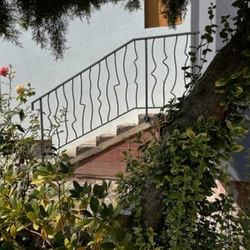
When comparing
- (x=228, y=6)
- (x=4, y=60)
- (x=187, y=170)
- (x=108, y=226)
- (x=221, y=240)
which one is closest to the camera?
(x=108, y=226)

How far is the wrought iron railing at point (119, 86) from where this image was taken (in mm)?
5504

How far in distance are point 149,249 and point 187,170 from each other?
1.37 feet

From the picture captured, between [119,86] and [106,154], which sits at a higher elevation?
[119,86]

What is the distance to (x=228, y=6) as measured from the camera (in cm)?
314

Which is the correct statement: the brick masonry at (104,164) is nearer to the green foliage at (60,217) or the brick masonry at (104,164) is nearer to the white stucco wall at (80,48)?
the white stucco wall at (80,48)

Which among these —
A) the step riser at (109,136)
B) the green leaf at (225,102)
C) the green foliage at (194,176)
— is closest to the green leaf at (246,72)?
the green foliage at (194,176)

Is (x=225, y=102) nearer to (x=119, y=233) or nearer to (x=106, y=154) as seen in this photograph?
(x=119, y=233)

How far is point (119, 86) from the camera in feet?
18.6

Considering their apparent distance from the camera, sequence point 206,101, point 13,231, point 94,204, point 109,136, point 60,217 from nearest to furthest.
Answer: point 94,204 → point 13,231 → point 60,217 → point 206,101 → point 109,136

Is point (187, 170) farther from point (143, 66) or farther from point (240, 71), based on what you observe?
point (143, 66)

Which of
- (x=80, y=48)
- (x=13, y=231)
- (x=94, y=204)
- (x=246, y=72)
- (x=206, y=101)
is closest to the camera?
(x=94, y=204)

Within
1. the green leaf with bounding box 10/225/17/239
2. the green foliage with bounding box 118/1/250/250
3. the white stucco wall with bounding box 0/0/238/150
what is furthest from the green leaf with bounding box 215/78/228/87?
the white stucco wall with bounding box 0/0/238/150

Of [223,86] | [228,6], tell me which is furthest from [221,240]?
[228,6]

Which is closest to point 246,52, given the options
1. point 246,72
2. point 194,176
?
point 246,72
